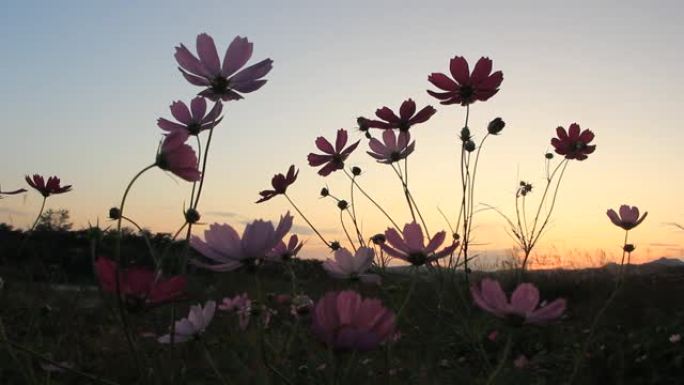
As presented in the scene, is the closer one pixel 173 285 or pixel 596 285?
pixel 173 285

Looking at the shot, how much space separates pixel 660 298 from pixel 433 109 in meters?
5.23

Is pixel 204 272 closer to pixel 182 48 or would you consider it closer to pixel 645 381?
pixel 645 381

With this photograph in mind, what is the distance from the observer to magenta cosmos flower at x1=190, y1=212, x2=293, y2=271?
0.83m

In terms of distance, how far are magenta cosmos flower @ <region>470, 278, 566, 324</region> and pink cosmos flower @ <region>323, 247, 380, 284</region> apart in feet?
0.85

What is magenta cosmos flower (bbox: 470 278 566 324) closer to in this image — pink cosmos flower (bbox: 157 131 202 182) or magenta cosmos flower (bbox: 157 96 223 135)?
pink cosmos flower (bbox: 157 131 202 182)

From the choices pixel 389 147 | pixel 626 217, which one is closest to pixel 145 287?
pixel 389 147

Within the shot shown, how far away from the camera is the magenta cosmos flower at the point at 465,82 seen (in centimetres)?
179

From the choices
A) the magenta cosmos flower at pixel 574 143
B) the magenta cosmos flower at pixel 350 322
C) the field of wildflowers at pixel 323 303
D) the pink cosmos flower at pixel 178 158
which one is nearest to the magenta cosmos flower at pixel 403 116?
the field of wildflowers at pixel 323 303

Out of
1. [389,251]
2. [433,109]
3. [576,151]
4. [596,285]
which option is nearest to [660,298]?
[596,285]

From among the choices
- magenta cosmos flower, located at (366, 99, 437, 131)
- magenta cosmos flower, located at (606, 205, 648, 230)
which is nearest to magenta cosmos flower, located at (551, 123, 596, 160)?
magenta cosmos flower, located at (606, 205, 648, 230)

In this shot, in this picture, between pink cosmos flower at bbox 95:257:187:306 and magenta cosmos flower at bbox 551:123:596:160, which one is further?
magenta cosmos flower at bbox 551:123:596:160

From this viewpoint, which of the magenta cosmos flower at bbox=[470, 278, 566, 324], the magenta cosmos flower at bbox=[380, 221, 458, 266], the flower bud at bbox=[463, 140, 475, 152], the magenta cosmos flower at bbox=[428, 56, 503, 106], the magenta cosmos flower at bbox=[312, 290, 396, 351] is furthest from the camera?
the flower bud at bbox=[463, 140, 475, 152]

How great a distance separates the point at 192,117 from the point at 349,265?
14.9 inches

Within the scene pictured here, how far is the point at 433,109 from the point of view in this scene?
1786 mm
